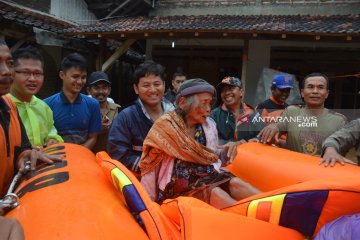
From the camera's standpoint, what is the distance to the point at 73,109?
3.03 meters

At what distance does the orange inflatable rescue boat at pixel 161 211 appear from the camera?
140 cm

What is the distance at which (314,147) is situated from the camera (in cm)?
263

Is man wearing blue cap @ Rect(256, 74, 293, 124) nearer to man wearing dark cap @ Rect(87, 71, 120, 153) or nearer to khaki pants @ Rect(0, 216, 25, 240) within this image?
man wearing dark cap @ Rect(87, 71, 120, 153)

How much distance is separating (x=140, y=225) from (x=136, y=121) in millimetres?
1042

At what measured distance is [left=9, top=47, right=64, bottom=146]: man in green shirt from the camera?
244cm

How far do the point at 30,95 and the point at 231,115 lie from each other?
70.5 inches

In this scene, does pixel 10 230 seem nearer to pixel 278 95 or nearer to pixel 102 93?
pixel 102 93

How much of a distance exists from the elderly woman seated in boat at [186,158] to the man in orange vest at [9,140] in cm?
58

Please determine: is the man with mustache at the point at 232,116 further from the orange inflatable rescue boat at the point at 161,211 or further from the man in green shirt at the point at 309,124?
the orange inflatable rescue boat at the point at 161,211

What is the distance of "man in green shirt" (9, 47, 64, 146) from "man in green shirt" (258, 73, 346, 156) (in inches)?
64.4

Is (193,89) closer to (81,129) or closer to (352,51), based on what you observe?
(81,129)

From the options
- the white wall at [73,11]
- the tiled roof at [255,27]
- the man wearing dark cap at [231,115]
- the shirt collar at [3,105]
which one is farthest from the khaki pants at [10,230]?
Answer: the white wall at [73,11]

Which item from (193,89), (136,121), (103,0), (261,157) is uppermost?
(103,0)

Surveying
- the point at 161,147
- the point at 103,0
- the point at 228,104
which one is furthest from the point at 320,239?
the point at 103,0
